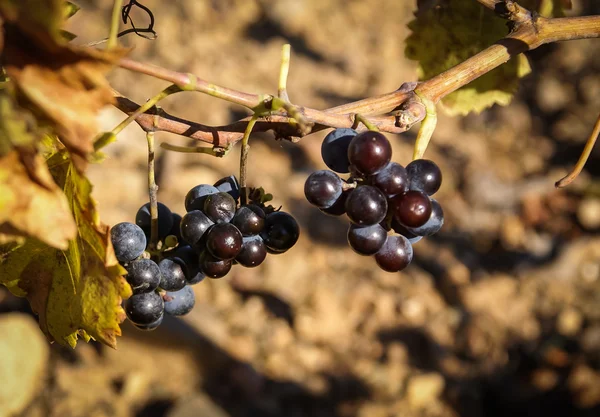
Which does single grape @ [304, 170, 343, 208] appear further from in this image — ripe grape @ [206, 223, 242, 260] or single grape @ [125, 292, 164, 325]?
single grape @ [125, 292, 164, 325]

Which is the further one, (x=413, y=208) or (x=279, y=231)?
(x=279, y=231)

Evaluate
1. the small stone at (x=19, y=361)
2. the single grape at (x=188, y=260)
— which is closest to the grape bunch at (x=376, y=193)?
the single grape at (x=188, y=260)

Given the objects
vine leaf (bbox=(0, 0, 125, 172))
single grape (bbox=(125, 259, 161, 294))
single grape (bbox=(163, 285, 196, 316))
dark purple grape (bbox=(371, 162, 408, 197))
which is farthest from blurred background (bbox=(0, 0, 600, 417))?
vine leaf (bbox=(0, 0, 125, 172))

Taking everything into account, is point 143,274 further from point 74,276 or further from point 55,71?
point 55,71

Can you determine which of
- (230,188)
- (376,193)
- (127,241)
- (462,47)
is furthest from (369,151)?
(462,47)

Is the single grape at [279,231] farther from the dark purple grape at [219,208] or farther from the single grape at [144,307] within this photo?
the single grape at [144,307]

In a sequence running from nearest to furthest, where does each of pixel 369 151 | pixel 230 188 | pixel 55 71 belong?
pixel 55 71
pixel 369 151
pixel 230 188
